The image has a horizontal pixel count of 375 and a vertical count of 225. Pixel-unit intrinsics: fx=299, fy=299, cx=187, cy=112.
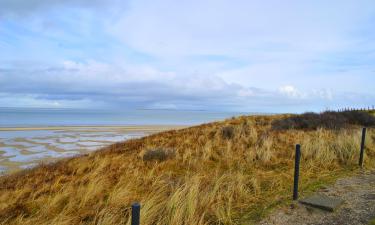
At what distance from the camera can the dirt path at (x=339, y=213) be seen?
4.40m

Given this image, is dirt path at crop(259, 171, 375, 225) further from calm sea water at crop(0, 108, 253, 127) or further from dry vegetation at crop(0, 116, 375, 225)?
calm sea water at crop(0, 108, 253, 127)

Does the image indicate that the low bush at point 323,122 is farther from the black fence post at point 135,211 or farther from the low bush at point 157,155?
the black fence post at point 135,211

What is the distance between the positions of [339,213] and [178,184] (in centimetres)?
281

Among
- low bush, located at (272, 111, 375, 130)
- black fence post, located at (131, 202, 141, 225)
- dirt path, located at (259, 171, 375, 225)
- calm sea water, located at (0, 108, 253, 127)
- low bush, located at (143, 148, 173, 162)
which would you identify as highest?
low bush, located at (272, 111, 375, 130)

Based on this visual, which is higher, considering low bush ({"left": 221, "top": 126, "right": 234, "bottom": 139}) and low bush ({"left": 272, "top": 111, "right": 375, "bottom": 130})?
low bush ({"left": 272, "top": 111, "right": 375, "bottom": 130})

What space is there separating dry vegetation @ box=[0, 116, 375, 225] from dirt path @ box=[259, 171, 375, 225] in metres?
0.35

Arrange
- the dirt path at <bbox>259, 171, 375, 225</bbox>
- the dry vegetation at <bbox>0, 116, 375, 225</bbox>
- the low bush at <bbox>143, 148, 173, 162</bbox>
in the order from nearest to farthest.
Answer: the dirt path at <bbox>259, 171, 375, 225</bbox> → the dry vegetation at <bbox>0, 116, 375, 225</bbox> → the low bush at <bbox>143, 148, 173, 162</bbox>

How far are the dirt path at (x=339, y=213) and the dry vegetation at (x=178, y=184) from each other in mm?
348

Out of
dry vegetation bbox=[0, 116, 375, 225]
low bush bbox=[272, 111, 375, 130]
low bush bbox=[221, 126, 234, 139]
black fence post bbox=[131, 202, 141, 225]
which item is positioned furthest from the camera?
low bush bbox=[272, 111, 375, 130]

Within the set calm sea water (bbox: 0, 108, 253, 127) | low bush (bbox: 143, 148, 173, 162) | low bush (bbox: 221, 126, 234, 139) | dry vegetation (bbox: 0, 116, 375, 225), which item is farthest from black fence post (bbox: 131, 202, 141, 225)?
calm sea water (bbox: 0, 108, 253, 127)

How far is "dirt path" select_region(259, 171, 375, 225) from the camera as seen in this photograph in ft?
14.4

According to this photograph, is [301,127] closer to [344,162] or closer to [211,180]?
[344,162]

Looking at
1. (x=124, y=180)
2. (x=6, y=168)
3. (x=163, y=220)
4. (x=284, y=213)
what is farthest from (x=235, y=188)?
(x=6, y=168)

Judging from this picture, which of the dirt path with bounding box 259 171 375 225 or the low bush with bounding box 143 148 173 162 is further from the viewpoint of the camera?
the low bush with bounding box 143 148 173 162
